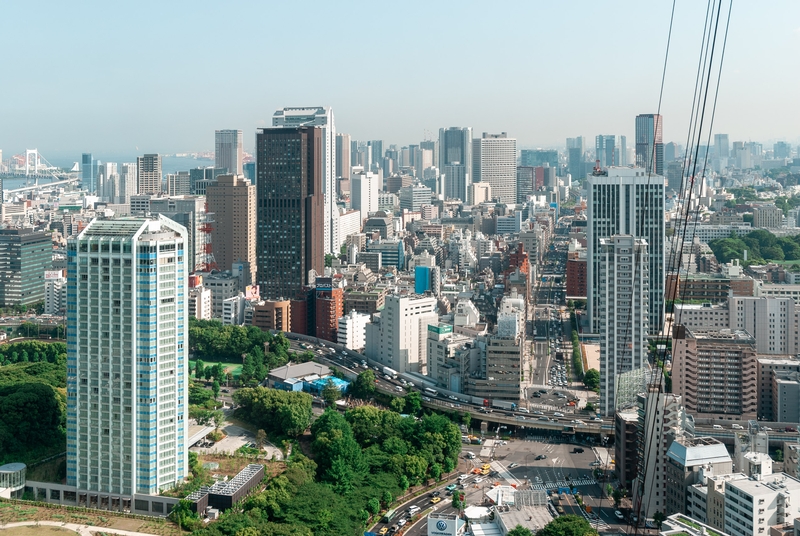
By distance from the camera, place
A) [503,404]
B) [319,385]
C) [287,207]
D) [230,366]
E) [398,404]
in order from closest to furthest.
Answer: [398,404] < [503,404] < [319,385] < [230,366] < [287,207]

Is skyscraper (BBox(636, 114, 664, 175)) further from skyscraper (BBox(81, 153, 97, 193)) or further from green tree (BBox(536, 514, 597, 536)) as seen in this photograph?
skyscraper (BBox(81, 153, 97, 193))

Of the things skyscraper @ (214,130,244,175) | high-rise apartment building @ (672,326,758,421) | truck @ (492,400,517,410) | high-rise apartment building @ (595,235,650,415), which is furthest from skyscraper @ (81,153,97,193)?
high-rise apartment building @ (672,326,758,421)

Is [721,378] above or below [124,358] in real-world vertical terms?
below

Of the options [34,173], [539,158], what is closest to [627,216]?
[539,158]

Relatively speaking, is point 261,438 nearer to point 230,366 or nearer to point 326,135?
point 230,366

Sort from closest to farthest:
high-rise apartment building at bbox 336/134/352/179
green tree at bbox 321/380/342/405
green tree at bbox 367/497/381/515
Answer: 1. green tree at bbox 367/497/381/515
2. green tree at bbox 321/380/342/405
3. high-rise apartment building at bbox 336/134/352/179

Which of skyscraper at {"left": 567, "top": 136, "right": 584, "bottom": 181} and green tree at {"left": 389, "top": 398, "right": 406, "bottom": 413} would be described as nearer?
green tree at {"left": 389, "top": 398, "right": 406, "bottom": 413}

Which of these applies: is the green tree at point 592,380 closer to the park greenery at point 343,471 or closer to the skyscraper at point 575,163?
the park greenery at point 343,471
